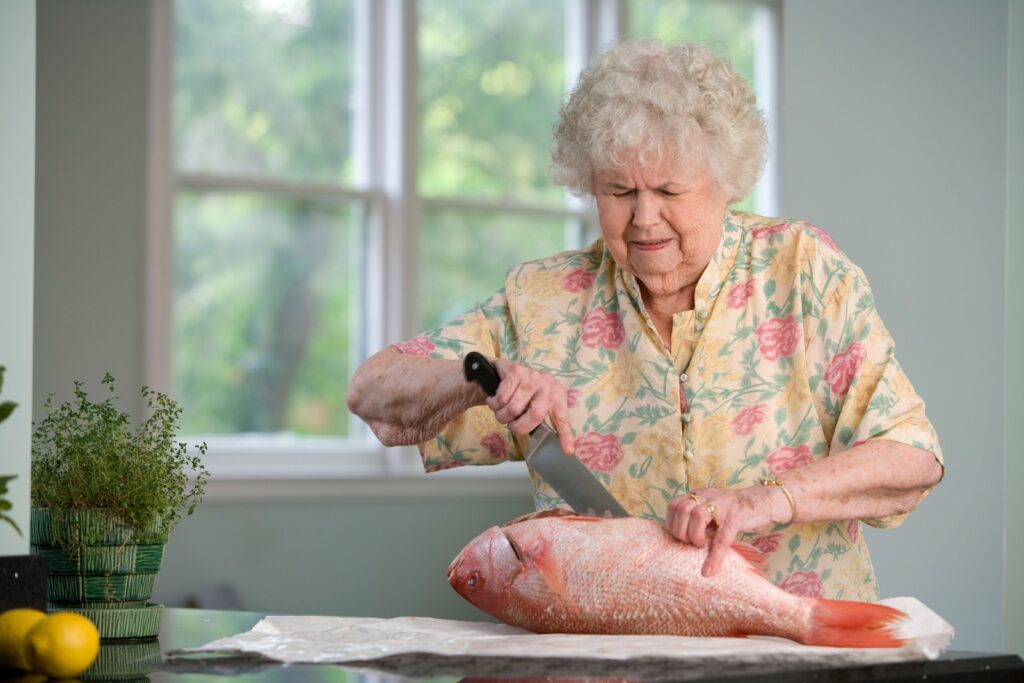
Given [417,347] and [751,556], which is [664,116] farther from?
[751,556]

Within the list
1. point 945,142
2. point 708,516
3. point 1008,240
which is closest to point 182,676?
point 708,516

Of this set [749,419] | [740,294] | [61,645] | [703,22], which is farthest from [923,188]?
[703,22]

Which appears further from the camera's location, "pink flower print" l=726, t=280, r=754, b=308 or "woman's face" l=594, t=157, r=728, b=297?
"pink flower print" l=726, t=280, r=754, b=308

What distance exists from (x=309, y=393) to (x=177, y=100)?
3.75 feet

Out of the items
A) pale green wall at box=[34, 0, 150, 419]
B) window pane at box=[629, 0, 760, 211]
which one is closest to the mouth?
pale green wall at box=[34, 0, 150, 419]

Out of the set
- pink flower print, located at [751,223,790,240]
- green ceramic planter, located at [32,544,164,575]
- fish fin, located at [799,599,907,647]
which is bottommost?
fish fin, located at [799,599,907,647]

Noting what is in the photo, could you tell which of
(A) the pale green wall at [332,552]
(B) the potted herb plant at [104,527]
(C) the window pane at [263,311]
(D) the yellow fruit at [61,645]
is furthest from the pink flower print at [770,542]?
(C) the window pane at [263,311]

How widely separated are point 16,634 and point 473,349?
94 cm

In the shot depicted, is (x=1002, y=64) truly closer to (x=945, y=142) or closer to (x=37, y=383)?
(x=945, y=142)

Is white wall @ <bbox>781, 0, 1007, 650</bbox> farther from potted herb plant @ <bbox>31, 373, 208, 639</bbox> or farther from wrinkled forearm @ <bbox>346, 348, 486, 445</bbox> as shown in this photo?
potted herb plant @ <bbox>31, 373, 208, 639</bbox>

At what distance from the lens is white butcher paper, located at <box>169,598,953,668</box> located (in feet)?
4.23

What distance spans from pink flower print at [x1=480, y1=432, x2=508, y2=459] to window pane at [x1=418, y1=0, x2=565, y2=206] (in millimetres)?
2840

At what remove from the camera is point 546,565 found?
58.4 inches

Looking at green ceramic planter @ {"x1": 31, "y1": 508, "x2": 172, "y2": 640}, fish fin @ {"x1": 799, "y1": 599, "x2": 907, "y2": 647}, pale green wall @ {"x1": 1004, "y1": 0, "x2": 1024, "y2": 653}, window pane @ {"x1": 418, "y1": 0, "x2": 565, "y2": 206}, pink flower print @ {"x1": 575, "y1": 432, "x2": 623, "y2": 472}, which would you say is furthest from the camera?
window pane @ {"x1": 418, "y1": 0, "x2": 565, "y2": 206}
